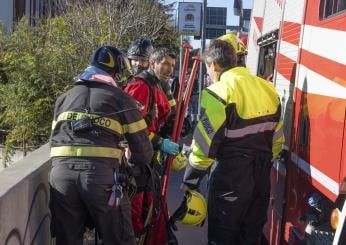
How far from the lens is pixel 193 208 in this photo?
4473mm

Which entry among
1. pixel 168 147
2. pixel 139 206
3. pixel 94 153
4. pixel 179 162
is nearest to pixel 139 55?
pixel 168 147

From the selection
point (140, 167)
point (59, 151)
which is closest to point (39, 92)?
point (140, 167)

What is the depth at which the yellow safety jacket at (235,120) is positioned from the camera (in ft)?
12.9

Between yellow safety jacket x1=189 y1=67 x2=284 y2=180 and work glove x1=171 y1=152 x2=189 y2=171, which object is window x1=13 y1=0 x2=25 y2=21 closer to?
work glove x1=171 y1=152 x2=189 y2=171

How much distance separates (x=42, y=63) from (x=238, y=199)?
6.41 meters

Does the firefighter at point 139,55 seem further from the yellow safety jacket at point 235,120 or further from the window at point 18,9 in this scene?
the window at point 18,9

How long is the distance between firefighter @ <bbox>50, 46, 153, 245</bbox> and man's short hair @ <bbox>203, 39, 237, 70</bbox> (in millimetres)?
761

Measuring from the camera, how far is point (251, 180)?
411 cm

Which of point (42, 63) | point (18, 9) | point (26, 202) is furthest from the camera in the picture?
point (18, 9)

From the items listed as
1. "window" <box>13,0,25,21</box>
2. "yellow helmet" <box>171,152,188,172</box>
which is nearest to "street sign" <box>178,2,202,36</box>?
"yellow helmet" <box>171,152,188,172</box>

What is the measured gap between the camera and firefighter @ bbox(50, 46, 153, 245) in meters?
3.73

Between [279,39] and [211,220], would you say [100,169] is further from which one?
[279,39]

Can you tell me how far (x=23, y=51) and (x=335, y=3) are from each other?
811cm

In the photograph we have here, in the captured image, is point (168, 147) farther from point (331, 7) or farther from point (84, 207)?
point (331, 7)
